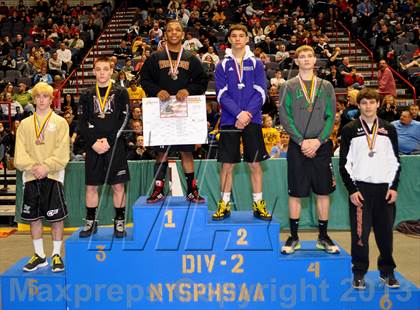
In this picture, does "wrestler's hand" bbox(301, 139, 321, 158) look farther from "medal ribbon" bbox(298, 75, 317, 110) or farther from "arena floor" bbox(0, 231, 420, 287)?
"arena floor" bbox(0, 231, 420, 287)

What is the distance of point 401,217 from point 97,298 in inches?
211

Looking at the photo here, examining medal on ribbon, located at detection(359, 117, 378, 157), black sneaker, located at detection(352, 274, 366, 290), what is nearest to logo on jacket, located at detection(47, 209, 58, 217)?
black sneaker, located at detection(352, 274, 366, 290)

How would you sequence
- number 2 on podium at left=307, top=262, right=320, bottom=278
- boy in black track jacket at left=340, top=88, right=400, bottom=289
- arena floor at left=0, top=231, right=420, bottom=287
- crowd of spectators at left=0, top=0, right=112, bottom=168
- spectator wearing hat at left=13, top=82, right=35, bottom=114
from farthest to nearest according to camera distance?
spectator wearing hat at left=13, top=82, right=35, bottom=114
crowd of spectators at left=0, top=0, right=112, bottom=168
arena floor at left=0, top=231, right=420, bottom=287
boy in black track jacket at left=340, top=88, right=400, bottom=289
number 2 on podium at left=307, top=262, right=320, bottom=278

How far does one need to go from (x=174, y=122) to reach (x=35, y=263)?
71.8 inches

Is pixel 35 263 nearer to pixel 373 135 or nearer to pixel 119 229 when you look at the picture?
pixel 119 229

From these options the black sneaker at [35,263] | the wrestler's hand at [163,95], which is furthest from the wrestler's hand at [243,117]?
the black sneaker at [35,263]

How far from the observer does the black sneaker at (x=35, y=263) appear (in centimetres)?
520

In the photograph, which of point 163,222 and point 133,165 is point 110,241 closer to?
point 163,222

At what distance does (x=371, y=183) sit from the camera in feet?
16.5

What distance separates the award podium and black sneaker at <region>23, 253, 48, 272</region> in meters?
0.18

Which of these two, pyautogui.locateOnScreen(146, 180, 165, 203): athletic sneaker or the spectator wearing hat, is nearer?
pyautogui.locateOnScreen(146, 180, 165, 203): athletic sneaker

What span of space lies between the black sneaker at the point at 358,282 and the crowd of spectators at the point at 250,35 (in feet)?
18.2

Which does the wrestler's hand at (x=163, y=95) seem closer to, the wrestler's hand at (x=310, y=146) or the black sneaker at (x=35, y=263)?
the wrestler's hand at (x=310, y=146)

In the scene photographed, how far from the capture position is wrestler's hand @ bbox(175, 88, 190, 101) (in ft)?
17.0
